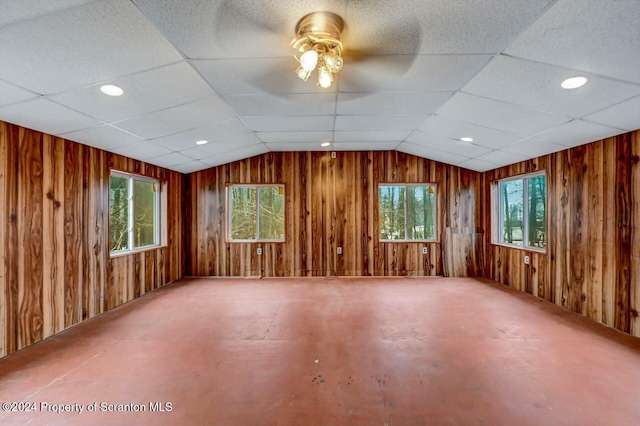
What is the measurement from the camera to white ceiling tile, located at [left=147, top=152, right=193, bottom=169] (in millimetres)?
4590

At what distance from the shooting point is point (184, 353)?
2.66m

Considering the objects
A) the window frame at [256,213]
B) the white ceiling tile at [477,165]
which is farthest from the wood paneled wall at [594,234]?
the window frame at [256,213]

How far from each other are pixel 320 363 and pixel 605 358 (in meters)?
2.58

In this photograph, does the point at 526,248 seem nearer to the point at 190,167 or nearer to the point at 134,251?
the point at 190,167

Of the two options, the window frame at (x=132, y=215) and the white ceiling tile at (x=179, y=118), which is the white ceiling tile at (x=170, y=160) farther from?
the white ceiling tile at (x=179, y=118)

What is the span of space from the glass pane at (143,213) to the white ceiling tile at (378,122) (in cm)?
354

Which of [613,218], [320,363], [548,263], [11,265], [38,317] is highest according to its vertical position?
[613,218]

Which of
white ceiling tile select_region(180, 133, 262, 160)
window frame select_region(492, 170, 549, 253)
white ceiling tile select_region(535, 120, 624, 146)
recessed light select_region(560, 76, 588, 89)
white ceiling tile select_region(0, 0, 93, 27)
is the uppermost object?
white ceiling tile select_region(180, 133, 262, 160)

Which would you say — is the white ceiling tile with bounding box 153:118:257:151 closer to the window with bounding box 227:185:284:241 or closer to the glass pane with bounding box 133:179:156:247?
the glass pane with bounding box 133:179:156:247

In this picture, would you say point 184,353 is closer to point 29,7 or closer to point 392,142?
point 29,7

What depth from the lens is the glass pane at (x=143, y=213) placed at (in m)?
4.64

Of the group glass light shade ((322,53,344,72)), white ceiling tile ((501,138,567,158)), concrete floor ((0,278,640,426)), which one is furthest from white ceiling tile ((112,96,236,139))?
white ceiling tile ((501,138,567,158))

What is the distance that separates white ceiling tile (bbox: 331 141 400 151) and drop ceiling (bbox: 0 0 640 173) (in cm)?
125

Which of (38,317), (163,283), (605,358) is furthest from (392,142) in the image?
(38,317)
